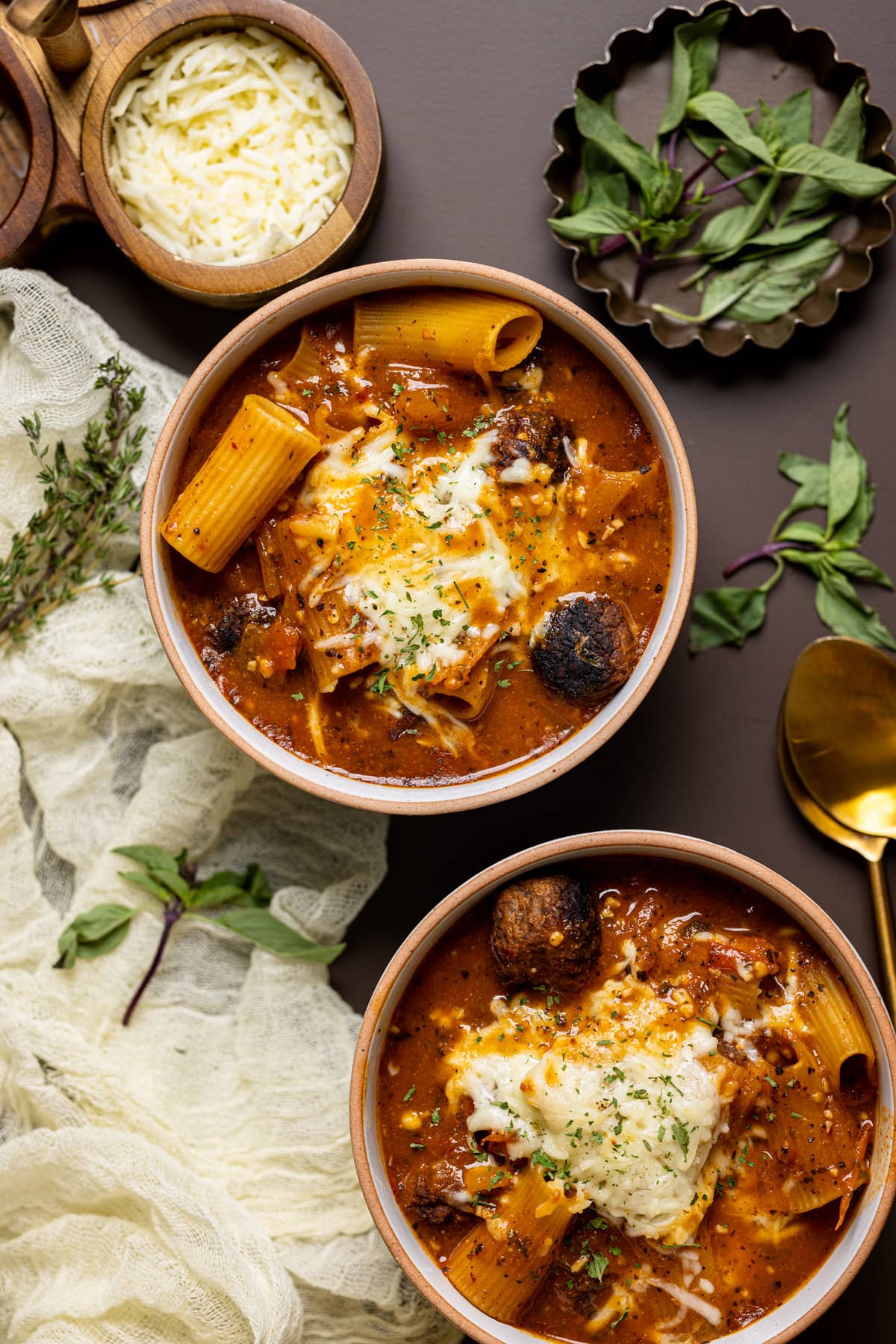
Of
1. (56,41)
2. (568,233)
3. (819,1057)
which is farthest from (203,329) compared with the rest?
(819,1057)

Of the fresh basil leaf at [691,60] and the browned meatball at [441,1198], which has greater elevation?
the fresh basil leaf at [691,60]

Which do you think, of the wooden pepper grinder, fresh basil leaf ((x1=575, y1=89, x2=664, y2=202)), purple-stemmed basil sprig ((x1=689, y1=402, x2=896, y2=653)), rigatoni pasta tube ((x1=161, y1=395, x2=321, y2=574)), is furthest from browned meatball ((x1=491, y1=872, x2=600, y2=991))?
the wooden pepper grinder

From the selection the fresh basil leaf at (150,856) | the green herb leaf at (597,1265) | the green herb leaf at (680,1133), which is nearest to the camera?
the green herb leaf at (680,1133)

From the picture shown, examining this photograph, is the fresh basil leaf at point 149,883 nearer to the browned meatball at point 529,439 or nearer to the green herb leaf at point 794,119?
the browned meatball at point 529,439

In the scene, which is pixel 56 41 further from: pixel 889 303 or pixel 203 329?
pixel 889 303

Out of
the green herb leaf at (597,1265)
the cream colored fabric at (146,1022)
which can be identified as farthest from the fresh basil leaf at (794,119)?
the green herb leaf at (597,1265)

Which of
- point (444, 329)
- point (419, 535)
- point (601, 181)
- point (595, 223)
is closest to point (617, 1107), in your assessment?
point (419, 535)
